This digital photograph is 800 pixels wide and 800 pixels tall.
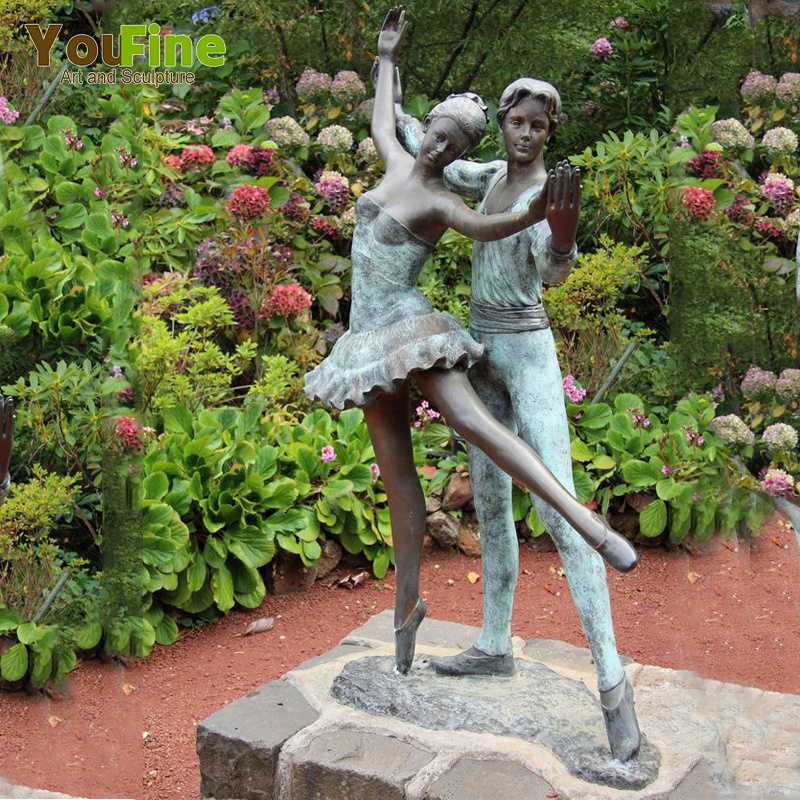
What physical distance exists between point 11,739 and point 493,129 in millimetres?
3825

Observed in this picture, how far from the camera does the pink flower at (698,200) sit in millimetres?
5734

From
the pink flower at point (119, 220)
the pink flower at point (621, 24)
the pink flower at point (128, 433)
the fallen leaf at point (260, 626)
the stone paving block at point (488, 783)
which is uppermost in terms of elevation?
the pink flower at point (621, 24)

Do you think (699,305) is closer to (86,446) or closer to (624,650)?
(624,650)

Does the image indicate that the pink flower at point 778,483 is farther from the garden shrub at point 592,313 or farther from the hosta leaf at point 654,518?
the garden shrub at point 592,313

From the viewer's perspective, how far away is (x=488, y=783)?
323 centimetres

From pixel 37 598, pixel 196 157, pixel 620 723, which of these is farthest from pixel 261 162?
pixel 620 723

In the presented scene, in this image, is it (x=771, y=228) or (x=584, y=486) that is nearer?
(x=584, y=486)

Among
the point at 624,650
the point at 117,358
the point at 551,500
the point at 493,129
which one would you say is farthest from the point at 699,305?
the point at 551,500

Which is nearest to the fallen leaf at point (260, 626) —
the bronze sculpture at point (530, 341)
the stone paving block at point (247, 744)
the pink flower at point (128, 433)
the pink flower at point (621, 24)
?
the pink flower at point (128, 433)

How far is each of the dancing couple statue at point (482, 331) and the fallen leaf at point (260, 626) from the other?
1614mm

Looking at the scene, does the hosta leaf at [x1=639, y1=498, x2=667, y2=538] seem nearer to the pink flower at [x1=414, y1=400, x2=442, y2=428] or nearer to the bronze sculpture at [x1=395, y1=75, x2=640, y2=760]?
the pink flower at [x1=414, y1=400, x2=442, y2=428]

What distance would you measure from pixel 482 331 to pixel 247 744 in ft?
4.45

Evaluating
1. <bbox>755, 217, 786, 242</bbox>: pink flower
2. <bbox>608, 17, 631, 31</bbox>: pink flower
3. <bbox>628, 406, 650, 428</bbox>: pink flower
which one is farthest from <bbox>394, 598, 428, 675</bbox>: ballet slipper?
<bbox>608, 17, 631, 31</bbox>: pink flower

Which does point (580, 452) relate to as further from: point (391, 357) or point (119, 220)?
point (119, 220)
